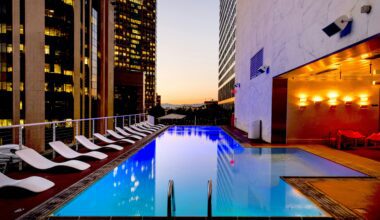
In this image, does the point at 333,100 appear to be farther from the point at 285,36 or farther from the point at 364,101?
the point at 285,36

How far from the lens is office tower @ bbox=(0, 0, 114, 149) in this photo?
22.1 m

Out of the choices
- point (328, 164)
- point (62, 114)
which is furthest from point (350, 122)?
point (62, 114)

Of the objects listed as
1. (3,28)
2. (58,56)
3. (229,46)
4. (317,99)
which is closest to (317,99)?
(317,99)

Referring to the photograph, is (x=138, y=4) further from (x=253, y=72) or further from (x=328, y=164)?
(x=328, y=164)

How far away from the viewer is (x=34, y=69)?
89.7ft

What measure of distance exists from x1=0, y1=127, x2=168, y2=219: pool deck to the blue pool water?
172 mm

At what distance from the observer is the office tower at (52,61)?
22.1 meters

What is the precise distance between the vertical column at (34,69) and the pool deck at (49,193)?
23.8m

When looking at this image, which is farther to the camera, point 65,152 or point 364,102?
point 364,102

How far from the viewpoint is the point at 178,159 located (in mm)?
7223

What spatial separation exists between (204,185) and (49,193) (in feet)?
8.35

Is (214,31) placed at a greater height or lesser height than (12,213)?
greater

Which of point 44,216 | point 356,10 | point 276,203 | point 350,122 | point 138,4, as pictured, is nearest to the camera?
point 44,216

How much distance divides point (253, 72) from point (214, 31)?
7561 cm
